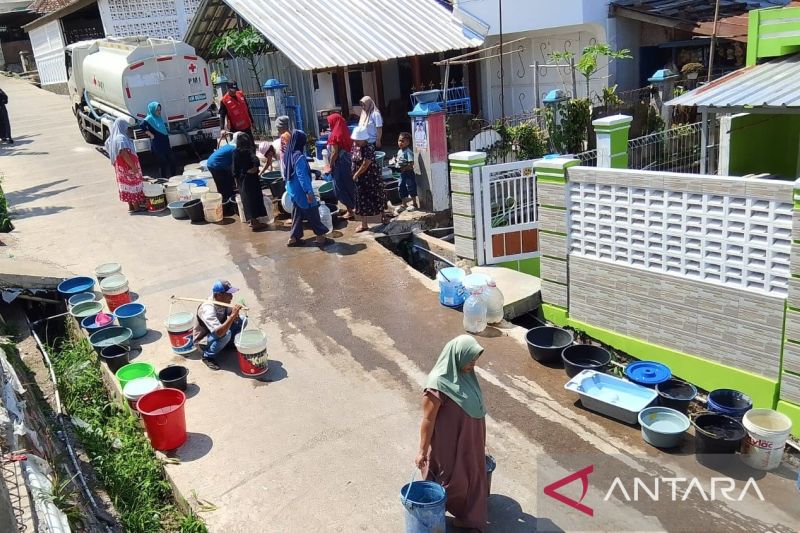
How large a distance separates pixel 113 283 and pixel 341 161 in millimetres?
3630

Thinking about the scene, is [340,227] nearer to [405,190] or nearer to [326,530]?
[405,190]

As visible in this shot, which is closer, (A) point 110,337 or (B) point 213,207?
(A) point 110,337

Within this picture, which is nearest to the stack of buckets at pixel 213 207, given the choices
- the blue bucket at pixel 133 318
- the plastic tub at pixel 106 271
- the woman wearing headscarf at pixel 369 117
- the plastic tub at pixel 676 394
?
the plastic tub at pixel 106 271

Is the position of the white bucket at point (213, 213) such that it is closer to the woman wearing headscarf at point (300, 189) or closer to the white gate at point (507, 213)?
the woman wearing headscarf at point (300, 189)

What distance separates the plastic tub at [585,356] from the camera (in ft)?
20.2

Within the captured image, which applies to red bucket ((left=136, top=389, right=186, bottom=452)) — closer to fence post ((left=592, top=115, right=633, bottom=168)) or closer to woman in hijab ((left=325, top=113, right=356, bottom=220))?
woman in hijab ((left=325, top=113, right=356, bottom=220))

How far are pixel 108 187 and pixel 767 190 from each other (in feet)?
39.4

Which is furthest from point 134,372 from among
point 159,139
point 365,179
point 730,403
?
point 159,139

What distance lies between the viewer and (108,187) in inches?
528

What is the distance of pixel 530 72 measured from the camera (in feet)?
56.2

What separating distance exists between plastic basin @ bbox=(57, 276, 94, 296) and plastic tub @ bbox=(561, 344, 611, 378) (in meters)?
5.71

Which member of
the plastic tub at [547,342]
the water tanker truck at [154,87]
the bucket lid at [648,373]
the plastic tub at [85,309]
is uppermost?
the water tanker truck at [154,87]

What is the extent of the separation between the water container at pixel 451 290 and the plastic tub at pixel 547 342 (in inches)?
43.9

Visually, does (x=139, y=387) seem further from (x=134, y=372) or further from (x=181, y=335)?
(x=181, y=335)
